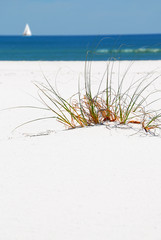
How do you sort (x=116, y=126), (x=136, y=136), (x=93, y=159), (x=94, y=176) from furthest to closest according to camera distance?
(x=116, y=126)
(x=136, y=136)
(x=93, y=159)
(x=94, y=176)

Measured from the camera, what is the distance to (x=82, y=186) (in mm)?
1491

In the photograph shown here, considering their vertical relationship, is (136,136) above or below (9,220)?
above

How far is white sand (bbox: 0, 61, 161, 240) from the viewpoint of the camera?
121 cm

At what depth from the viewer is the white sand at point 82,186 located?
1.21 meters

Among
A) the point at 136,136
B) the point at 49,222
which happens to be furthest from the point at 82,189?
the point at 136,136

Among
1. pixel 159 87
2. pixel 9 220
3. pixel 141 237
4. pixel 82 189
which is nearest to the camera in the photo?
pixel 141 237

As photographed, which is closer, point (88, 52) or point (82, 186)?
point (82, 186)

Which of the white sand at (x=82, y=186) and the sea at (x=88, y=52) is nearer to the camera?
the white sand at (x=82, y=186)

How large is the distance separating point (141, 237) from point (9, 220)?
499 mm

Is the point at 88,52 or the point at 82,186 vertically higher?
the point at 88,52

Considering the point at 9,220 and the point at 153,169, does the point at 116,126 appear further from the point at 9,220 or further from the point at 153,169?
the point at 9,220

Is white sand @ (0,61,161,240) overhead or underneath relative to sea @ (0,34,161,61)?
underneath

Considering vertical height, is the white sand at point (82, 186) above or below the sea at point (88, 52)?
below

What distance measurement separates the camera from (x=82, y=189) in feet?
4.81
